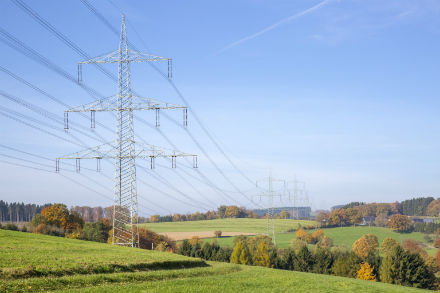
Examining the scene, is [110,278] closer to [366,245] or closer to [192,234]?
[192,234]

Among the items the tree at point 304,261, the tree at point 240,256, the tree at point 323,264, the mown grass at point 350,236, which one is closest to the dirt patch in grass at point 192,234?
the mown grass at point 350,236

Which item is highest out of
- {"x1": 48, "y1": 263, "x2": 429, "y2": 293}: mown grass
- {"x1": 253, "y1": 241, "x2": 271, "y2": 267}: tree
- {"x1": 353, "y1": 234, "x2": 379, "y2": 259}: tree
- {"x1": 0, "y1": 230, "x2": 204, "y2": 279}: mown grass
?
{"x1": 0, "y1": 230, "x2": 204, "y2": 279}: mown grass

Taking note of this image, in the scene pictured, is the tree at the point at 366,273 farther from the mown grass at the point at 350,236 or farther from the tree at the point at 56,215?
Result: the tree at the point at 56,215

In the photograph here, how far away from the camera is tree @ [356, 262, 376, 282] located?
98025mm

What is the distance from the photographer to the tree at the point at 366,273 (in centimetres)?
9803

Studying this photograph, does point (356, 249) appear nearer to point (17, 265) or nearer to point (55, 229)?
point (55, 229)

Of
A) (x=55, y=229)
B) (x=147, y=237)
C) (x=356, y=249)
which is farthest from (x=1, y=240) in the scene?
(x=356, y=249)

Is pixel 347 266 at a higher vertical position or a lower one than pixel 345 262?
lower

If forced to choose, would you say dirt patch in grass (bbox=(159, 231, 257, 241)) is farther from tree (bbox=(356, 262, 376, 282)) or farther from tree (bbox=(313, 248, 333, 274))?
tree (bbox=(356, 262, 376, 282))

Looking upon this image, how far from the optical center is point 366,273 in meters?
98.6

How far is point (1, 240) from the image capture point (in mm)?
40969

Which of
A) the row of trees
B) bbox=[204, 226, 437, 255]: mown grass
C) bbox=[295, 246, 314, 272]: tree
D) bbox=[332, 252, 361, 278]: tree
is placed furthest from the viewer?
bbox=[204, 226, 437, 255]: mown grass

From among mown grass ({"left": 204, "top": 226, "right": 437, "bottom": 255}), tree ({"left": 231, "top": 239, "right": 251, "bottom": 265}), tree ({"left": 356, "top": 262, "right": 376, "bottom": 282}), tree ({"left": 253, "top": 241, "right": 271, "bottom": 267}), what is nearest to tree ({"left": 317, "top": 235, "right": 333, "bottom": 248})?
mown grass ({"left": 204, "top": 226, "right": 437, "bottom": 255})

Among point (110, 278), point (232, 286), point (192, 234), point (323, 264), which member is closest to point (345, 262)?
point (323, 264)
